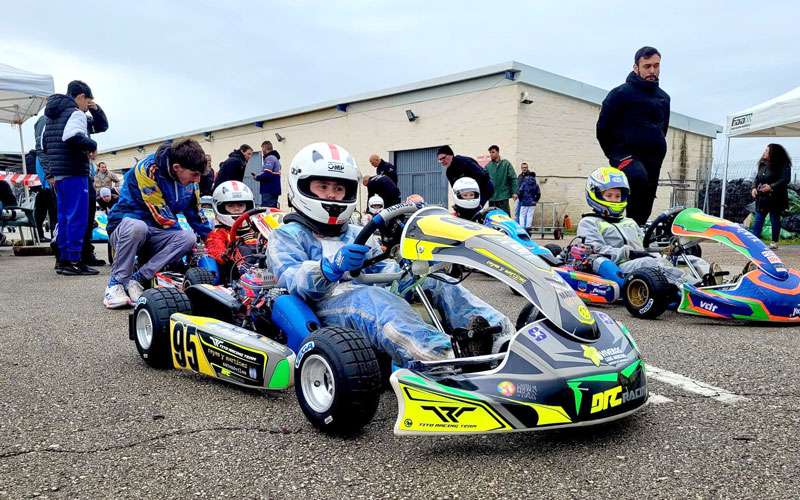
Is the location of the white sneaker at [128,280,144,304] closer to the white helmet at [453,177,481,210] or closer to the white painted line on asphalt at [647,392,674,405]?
the white helmet at [453,177,481,210]

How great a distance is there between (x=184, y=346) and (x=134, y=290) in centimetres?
245

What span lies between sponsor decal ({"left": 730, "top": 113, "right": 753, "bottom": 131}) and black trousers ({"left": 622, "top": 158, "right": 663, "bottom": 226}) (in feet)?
18.3

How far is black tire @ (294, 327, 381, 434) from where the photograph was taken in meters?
2.21

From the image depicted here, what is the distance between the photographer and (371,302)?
107 inches

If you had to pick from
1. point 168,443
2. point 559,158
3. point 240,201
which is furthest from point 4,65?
point 559,158

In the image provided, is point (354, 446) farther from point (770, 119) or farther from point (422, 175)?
point (422, 175)

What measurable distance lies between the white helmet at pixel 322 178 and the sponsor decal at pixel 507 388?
136 cm

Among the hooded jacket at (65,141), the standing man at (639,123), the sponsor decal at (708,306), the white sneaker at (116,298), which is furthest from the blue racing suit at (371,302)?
the hooded jacket at (65,141)

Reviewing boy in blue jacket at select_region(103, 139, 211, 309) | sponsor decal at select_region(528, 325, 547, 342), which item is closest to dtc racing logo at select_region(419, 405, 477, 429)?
sponsor decal at select_region(528, 325, 547, 342)

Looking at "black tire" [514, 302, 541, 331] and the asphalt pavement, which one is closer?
the asphalt pavement

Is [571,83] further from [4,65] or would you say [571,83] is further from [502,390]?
[502,390]

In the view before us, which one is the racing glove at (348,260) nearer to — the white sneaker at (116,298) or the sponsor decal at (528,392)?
the sponsor decal at (528,392)

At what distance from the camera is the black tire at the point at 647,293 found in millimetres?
4527

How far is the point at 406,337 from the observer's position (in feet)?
8.28
